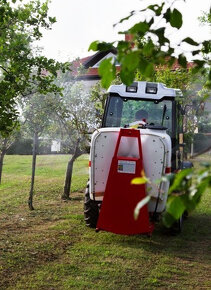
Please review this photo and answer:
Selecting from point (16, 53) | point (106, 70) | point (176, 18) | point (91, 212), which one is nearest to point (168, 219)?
point (106, 70)

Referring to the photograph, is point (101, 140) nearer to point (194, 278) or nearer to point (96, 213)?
point (96, 213)

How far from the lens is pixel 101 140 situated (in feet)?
→ 25.8

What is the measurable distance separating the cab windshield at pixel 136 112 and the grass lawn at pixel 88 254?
6.42 ft

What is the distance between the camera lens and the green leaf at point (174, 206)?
67.0 inches

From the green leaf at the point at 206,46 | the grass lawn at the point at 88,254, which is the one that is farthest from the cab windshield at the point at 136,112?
the green leaf at the point at 206,46

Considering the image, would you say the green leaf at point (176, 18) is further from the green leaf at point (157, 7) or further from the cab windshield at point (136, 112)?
the cab windshield at point (136, 112)

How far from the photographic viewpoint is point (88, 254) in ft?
23.3

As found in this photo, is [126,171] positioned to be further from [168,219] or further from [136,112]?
[168,219]

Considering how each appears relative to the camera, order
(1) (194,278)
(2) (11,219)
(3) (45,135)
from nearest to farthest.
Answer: (1) (194,278)
(2) (11,219)
(3) (45,135)

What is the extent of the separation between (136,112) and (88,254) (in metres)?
3.08

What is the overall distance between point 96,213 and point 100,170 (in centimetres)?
125

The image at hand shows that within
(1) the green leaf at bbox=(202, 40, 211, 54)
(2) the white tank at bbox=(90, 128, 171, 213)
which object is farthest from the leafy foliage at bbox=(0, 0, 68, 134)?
(1) the green leaf at bbox=(202, 40, 211, 54)

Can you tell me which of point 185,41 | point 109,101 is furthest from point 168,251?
point 185,41

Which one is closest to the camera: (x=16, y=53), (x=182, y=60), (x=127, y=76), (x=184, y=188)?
(x=184, y=188)
